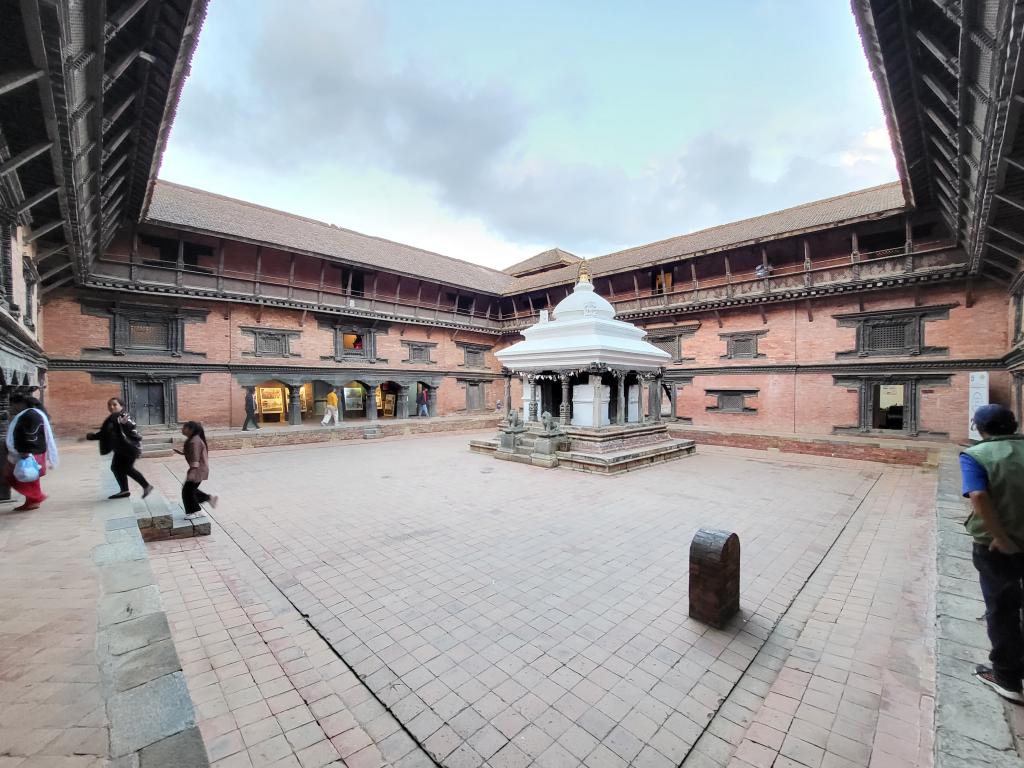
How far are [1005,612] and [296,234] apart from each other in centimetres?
2357

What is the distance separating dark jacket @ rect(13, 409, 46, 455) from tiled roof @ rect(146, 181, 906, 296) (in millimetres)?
12189

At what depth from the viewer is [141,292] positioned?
48.6 ft

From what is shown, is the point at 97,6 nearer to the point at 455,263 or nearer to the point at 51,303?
the point at 51,303

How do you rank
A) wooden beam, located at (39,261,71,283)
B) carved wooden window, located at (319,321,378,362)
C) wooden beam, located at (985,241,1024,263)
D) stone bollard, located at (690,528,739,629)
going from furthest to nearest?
carved wooden window, located at (319,321,378,362) → wooden beam, located at (39,261,71,283) → wooden beam, located at (985,241,1024,263) → stone bollard, located at (690,528,739,629)

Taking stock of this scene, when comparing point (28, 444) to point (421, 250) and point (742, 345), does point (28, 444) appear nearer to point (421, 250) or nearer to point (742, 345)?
point (742, 345)

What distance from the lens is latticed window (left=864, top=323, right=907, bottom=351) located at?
47.3 ft

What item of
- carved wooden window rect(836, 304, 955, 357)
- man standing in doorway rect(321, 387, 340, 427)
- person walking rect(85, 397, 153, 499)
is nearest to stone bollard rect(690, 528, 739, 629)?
person walking rect(85, 397, 153, 499)

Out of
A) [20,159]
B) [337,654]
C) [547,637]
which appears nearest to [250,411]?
[20,159]

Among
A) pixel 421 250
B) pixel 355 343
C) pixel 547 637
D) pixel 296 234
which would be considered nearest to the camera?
pixel 547 637

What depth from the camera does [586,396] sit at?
42.0ft

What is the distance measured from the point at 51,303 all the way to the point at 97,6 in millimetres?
14148

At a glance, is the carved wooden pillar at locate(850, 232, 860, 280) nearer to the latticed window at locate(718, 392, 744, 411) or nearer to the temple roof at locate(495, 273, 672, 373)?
the latticed window at locate(718, 392, 744, 411)

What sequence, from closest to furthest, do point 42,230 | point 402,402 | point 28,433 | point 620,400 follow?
point 28,433 < point 42,230 < point 620,400 < point 402,402

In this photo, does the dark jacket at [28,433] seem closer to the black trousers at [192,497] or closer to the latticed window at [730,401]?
the black trousers at [192,497]
